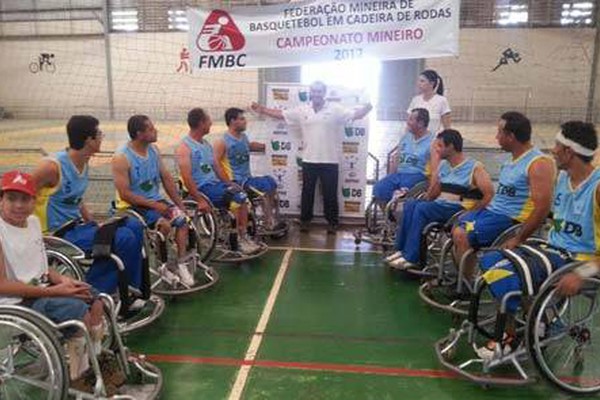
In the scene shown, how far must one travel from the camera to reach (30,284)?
2129 millimetres

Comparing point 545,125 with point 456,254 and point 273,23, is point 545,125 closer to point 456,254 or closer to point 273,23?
point 273,23

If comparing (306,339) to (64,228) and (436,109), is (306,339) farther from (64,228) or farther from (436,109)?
(436,109)

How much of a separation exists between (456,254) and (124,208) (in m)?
2.01

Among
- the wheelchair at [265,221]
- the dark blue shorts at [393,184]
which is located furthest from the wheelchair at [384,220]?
the wheelchair at [265,221]

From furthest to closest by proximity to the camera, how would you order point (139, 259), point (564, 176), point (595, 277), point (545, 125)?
1. point (545, 125)
2. point (139, 259)
3. point (564, 176)
4. point (595, 277)

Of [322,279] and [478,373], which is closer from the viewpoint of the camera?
[478,373]

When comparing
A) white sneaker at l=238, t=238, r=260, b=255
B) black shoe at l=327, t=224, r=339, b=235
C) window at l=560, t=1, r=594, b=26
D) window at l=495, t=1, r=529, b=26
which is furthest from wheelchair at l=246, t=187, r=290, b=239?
window at l=560, t=1, r=594, b=26

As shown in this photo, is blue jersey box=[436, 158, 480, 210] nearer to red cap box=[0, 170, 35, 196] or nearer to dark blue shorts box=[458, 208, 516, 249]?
dark blue shorts box=[458, 208, 516, 249]

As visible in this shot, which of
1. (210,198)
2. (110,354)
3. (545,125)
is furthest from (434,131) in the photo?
(545,125)

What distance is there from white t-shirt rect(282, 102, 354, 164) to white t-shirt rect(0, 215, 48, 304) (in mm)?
2935

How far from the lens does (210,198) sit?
404cm

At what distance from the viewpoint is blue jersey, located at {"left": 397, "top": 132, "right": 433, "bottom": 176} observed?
4.32 metres

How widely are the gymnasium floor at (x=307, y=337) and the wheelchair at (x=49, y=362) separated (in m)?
0.16

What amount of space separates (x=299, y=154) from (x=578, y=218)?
2.98m
